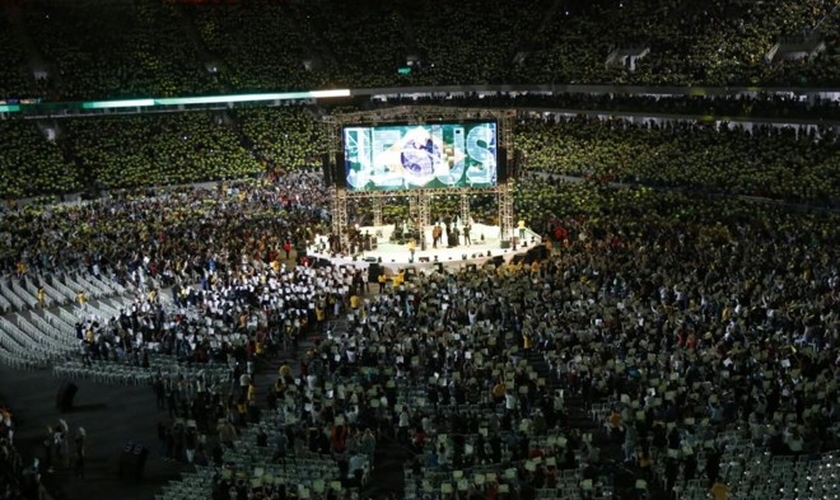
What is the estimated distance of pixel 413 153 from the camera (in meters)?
46.1

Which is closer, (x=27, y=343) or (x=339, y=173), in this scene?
(x=27, y=343)

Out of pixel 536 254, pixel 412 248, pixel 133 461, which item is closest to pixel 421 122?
pixel 412 248

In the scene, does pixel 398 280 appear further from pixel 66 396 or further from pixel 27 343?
pixel 66 396

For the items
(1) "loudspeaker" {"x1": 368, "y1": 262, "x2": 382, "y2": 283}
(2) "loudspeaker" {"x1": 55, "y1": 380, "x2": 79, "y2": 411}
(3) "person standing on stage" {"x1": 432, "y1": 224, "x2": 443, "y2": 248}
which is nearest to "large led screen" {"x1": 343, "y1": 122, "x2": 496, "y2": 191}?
(3) "person standing on stage" {"x1": 432, "y1": 224, "x2": 443, "y2": 248}

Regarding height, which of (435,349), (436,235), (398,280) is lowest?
(435,349)

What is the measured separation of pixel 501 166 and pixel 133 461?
85.0ft

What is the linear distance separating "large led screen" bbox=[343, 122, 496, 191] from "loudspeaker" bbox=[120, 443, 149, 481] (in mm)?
23732

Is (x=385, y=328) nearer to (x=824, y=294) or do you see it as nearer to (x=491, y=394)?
(x=491, y=394)

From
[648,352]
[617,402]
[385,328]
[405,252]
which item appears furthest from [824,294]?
[405,252]

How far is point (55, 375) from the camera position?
107 ft

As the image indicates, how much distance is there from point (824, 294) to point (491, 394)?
12.8 meters

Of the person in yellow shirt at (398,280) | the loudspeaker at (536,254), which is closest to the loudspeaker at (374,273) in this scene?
the person in yellow shirt at (398,280)

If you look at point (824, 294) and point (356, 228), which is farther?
point (356, 228)

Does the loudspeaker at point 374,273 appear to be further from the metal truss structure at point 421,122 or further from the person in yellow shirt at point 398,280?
the metal truss structure at point 421,122
